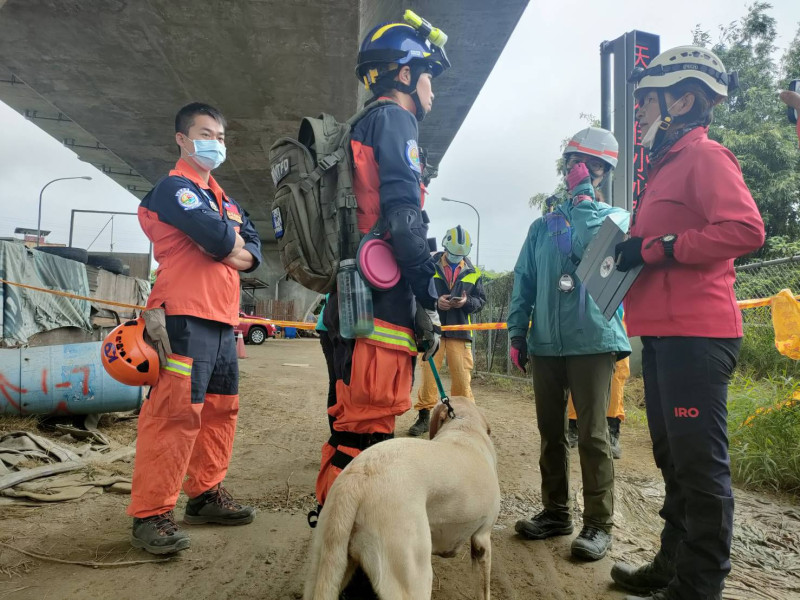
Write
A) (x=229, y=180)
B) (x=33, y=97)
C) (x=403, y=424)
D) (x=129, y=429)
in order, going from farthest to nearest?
1. (x=229, y=180)
2. (x=33, y=97)
3. (x=403, y=424)
4. (x=129, y=429)

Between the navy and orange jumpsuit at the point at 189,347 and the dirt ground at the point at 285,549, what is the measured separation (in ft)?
1.20

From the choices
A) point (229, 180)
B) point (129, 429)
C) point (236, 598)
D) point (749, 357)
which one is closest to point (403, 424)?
point (129, 429)

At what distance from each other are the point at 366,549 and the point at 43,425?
5129 mm

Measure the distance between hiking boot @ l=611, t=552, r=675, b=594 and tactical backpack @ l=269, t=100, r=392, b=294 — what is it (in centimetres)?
199

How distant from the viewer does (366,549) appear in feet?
5.40

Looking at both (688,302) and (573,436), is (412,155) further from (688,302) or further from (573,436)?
(573,436)

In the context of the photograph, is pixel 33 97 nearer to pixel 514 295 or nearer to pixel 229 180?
pixel 229 180

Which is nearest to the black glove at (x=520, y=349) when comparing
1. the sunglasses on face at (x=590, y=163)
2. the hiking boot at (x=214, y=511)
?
the sunglasses on face at (x=590, y=163)

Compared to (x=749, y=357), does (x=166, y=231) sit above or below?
above

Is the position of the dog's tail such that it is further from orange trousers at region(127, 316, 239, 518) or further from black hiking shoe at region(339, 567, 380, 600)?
orange trousers at region(127, 316, 239, 518)

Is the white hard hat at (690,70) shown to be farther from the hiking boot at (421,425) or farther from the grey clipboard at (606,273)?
the hiking boot at (421,425)

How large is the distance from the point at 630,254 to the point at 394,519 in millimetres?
1539

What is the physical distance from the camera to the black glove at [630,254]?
88.4 inches

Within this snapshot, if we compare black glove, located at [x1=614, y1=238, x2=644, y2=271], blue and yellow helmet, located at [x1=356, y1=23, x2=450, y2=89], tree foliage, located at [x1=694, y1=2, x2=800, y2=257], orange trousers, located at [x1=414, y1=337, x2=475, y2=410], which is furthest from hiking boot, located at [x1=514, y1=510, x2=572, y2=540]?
tree foliage, located at [x1=694, y1=2, x2=800, y2=257]
